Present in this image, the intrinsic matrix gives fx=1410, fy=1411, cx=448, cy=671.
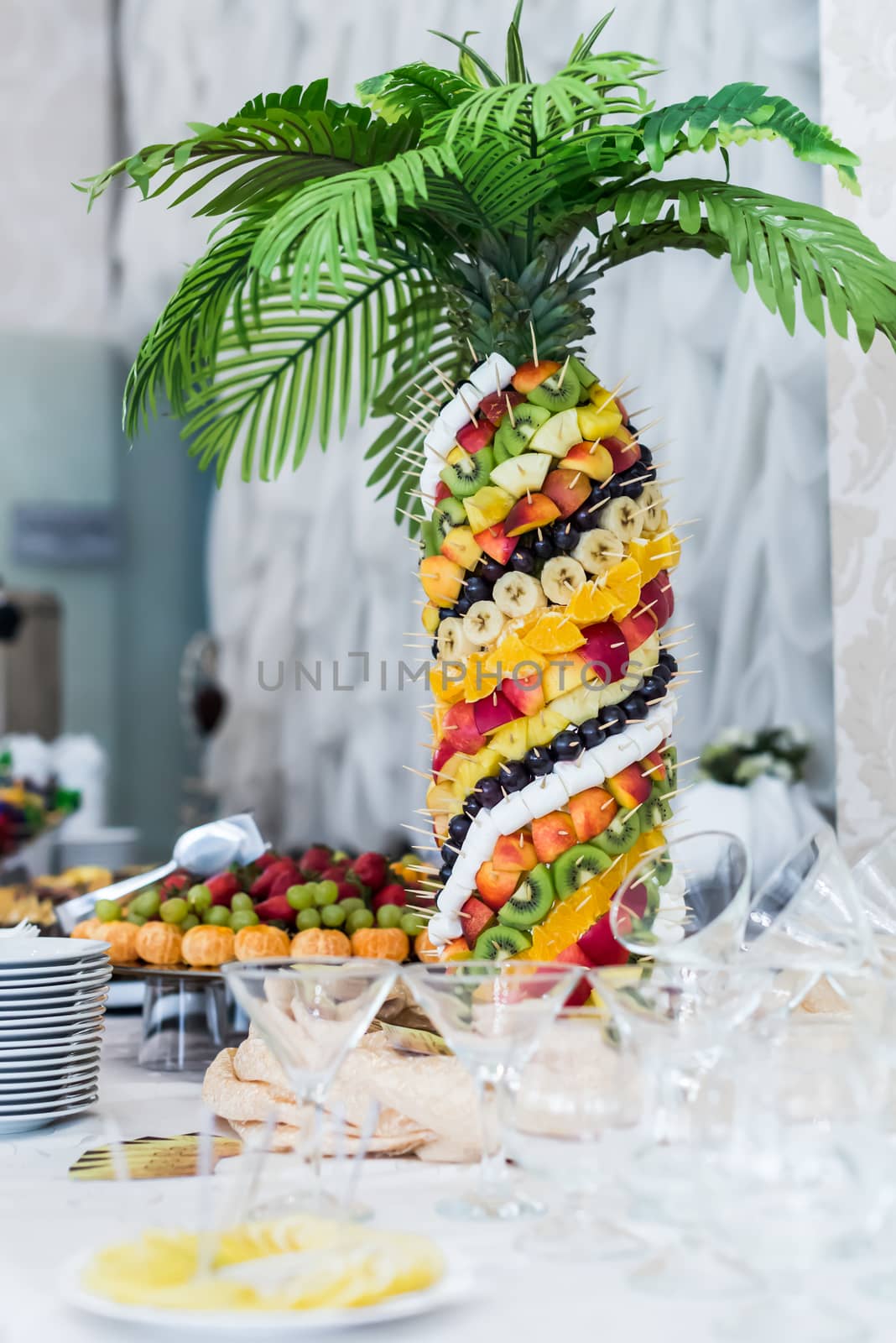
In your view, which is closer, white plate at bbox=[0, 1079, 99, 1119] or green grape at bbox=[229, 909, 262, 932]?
white plate at bbox=[0, 1079, 99, 1119]

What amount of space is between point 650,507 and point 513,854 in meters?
0.31

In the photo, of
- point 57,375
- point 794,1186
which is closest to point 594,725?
point 794,1186

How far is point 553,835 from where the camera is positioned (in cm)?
114

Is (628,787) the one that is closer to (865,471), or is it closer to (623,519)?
(623,519)

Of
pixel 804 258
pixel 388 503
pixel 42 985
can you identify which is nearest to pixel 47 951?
pixel 42 985

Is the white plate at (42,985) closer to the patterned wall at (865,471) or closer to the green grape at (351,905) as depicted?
the green grape at (351,905)

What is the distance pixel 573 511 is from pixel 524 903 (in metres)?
0.32

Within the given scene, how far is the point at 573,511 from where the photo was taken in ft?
3.79

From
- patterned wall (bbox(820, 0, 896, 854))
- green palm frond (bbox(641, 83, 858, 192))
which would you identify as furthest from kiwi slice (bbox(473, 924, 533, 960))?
patterned wall (bbox(820, 0, 896, 854))

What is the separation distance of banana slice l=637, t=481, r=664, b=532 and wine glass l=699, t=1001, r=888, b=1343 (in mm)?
554

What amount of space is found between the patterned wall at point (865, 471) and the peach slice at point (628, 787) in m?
0.71

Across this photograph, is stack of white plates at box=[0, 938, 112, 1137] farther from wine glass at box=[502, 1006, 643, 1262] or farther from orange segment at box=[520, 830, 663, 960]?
wine glass at box=[502, 1006, 643, 1262]

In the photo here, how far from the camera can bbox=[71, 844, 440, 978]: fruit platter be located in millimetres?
1379

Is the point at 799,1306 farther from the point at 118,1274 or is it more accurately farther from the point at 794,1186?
the point at 118,1274
